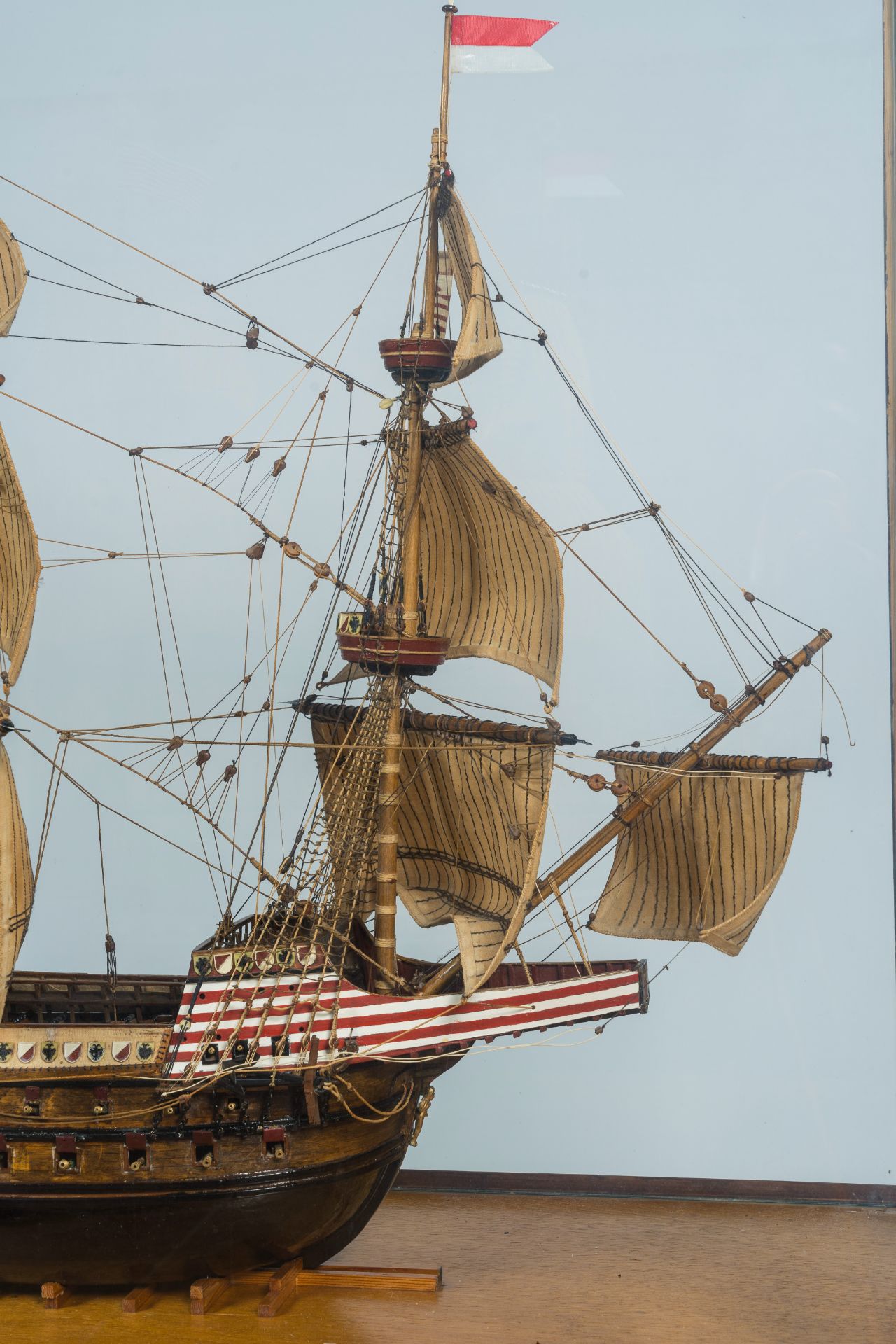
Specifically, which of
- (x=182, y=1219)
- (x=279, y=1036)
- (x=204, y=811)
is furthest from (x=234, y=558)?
(x=182, y=1219)

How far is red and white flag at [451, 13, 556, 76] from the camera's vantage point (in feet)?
20.0

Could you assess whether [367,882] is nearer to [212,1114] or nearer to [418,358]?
[212,1114]

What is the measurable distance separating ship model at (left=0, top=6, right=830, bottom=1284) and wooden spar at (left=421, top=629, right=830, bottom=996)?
12 millimetres

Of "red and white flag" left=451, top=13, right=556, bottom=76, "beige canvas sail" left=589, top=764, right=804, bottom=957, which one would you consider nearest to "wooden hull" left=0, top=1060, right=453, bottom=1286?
"beige canvas sail" left=589, top=764, right=804, bottom=957

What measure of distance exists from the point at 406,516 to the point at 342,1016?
196 centimetres

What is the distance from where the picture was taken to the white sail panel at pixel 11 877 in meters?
6.03

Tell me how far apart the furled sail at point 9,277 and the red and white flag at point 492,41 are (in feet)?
5.97

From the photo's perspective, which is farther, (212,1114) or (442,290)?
(442,290)

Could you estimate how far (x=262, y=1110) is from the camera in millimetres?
5809

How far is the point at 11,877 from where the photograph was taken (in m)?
6.09

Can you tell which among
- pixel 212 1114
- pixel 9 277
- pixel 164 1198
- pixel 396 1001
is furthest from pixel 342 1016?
pixel 9 277

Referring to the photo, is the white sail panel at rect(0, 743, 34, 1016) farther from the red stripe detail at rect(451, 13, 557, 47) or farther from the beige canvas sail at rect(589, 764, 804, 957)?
the red stripe detail at rect(451, 13, 557, 47)

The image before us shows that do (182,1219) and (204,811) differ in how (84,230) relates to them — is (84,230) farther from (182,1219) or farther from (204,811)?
(182,1219)

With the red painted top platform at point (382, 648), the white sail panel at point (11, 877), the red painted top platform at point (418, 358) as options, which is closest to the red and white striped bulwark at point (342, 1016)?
the white sail panel at point (11, 877)
